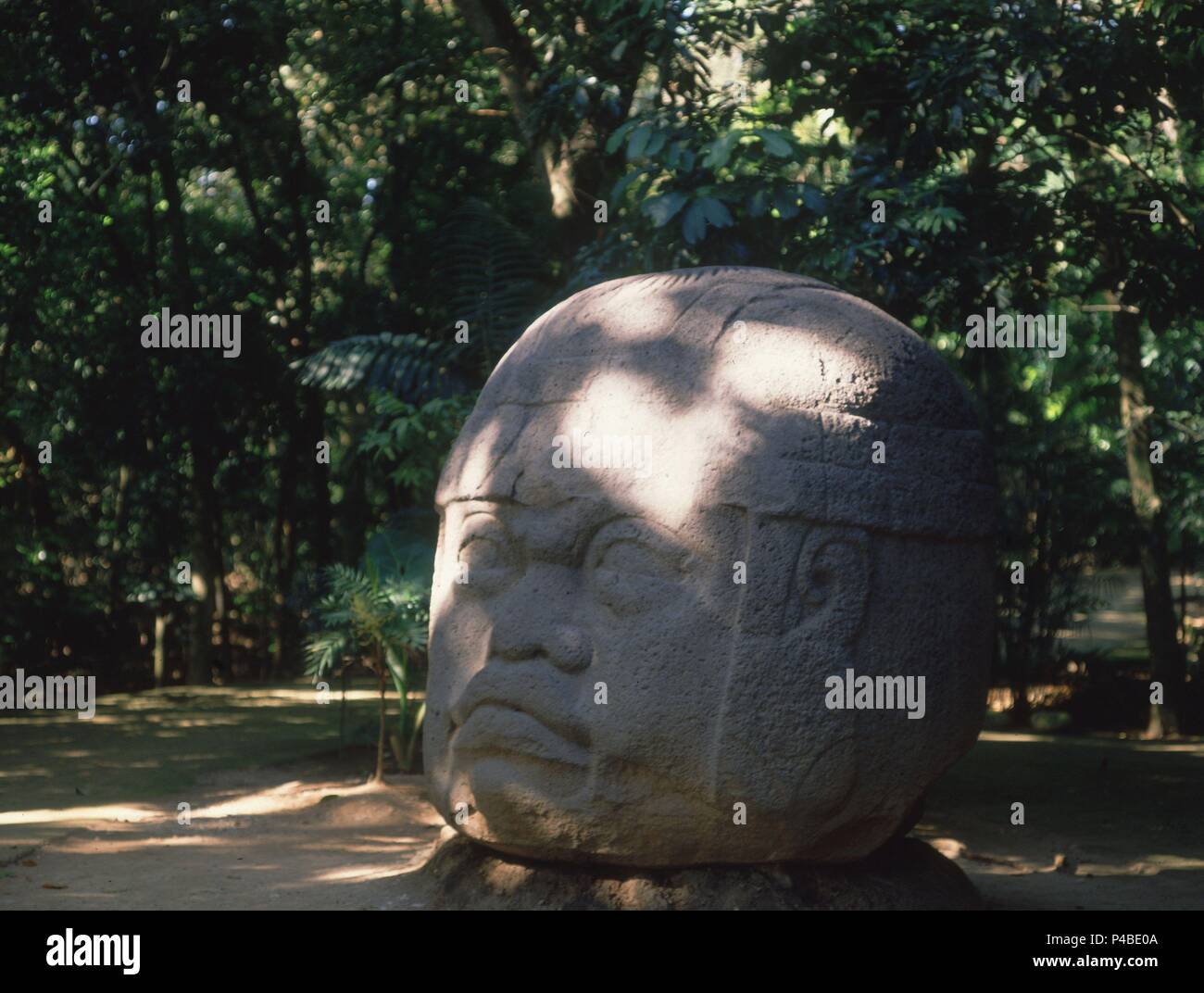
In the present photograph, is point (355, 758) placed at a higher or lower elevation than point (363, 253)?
lower

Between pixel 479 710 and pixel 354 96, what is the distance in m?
7.33

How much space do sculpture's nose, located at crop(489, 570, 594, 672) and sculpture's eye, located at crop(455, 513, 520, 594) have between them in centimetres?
12

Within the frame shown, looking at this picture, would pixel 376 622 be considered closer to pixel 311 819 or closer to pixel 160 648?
pixel 311 819

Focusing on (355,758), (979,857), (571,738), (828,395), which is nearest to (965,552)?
(828,395)

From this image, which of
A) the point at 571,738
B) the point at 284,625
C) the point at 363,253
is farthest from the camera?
the point at 284,625

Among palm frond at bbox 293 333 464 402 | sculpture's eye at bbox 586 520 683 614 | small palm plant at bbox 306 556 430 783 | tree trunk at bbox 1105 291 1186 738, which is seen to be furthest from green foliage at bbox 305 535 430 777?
tree trunk at bbox 1105 291 1186 738

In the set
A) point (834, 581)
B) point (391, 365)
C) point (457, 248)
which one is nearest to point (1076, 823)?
point (834, 581)

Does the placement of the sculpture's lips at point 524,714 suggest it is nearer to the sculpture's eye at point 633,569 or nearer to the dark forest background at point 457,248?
the sculpture's eye at point 633,569

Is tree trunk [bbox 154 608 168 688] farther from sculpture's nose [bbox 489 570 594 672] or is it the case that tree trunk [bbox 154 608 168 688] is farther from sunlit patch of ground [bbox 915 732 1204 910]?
sculpture's nose [bbox 489 570 594 672]

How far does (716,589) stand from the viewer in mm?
4625

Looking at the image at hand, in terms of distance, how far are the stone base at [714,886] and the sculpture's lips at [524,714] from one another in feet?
1.74

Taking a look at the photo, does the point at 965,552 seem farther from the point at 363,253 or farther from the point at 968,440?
the point at 363,253

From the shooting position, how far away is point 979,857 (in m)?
6.86

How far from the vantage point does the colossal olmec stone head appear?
462 cm
